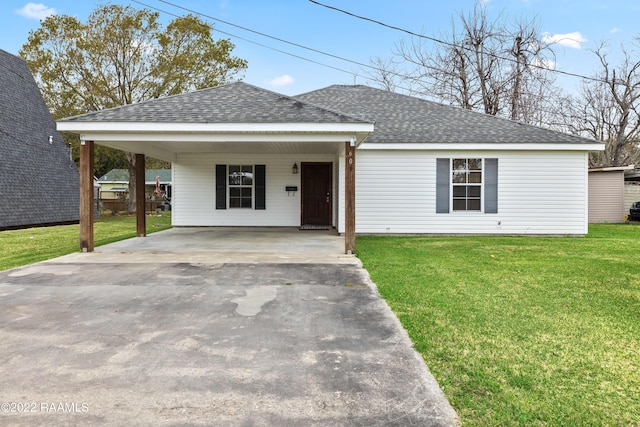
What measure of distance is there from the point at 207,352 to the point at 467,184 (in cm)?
988

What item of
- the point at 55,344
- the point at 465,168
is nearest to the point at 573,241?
the point at 465,168

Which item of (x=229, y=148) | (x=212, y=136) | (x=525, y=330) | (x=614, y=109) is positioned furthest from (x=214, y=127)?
(x=614, y=109)

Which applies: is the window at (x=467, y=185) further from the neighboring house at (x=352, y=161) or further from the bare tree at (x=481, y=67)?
the bare tree at (x=481, y=67)

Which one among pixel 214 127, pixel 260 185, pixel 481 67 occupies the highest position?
pixel 481 67

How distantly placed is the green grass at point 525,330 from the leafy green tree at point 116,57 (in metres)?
17.6

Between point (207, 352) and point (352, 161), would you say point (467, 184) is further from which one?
point (207, 352)

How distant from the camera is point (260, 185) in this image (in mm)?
14000

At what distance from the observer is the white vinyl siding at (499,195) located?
11.5m

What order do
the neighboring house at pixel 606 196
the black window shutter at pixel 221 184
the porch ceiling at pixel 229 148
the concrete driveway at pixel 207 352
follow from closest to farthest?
the concrete driveway at pixel 207 352, the porch ceiling at pixel 229 148, the black window shutter at pixel 221 184, the neighboring house at pixel 606 196

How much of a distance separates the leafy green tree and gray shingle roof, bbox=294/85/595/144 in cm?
971

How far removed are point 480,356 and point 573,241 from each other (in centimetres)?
900

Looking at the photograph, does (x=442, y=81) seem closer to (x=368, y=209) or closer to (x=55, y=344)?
(x=368, y=209)

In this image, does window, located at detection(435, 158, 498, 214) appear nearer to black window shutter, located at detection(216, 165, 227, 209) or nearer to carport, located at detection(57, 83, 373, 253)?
carport, located at detection(57, 83, 373, 253)

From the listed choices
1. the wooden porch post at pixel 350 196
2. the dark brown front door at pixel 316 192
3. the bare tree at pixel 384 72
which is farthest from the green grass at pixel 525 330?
the bare tree at pixel 384 72
